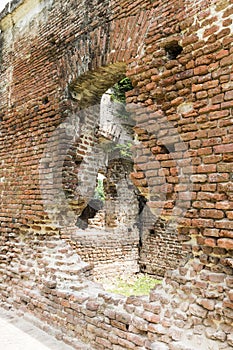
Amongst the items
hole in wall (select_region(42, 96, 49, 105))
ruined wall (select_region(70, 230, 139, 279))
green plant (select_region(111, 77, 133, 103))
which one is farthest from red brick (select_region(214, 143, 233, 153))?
green plant (select_region(111, 77, 133, 103))

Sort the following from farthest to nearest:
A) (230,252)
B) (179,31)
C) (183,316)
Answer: (179,31)
(183,316)
(230,252)

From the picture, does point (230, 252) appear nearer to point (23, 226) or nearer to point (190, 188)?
point (190, 188)

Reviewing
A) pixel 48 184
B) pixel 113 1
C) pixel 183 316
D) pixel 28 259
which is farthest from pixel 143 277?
pixel 113 1

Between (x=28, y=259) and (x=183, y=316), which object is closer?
(x=183, y=316)

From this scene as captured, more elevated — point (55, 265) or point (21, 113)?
point (21, 113)

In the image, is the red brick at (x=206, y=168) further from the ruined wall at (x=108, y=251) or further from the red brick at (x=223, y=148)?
the ruined wall at (x=108, y=251)

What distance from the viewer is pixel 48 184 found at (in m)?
4.53

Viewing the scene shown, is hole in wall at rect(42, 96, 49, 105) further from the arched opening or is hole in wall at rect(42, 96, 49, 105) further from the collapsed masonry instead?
the arched opening

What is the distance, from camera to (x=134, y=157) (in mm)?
3418

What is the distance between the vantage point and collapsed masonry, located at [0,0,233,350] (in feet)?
8.80

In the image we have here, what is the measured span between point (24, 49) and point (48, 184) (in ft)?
8.45

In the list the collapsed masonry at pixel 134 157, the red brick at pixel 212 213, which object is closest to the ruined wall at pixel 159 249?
the collapsed masonry at pixel 134 157

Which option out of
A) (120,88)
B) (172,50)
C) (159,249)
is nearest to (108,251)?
(159,249)

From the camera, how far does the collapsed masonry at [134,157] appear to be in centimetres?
268
